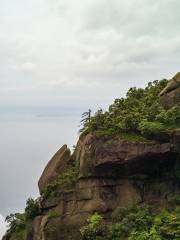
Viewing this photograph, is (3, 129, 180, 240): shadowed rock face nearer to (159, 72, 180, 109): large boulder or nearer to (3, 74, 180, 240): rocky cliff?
(3, 74, 180, 240): rocky cliff

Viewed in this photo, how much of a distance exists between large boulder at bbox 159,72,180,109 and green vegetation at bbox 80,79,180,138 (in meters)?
0.41

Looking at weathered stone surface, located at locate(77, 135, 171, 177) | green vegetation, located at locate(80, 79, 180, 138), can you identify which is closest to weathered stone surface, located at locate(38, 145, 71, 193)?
green vegetation, located at locate(80, 79, 180, 138)

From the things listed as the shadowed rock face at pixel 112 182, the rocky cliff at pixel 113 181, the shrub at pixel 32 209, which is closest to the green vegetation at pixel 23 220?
the shrub at pixel 32 209

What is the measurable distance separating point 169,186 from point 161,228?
3.65 meters

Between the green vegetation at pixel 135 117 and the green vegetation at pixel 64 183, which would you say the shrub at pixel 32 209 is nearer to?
the green vegetation at pixel 64 183

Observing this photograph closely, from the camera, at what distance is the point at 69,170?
28.6m

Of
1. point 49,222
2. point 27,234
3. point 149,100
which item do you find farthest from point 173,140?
point 27,234

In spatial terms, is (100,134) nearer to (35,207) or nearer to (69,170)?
(69,170)

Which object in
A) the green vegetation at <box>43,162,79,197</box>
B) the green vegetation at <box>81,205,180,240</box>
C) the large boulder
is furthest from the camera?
the large boulder

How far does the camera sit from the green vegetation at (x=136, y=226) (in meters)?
23.0

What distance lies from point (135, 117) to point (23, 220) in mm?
9496

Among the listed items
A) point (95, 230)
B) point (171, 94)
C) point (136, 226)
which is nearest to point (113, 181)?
point (95, 230)

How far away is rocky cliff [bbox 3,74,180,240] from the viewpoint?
2569 centimetres

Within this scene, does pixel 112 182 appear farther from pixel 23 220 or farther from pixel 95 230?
pixel 23 220
